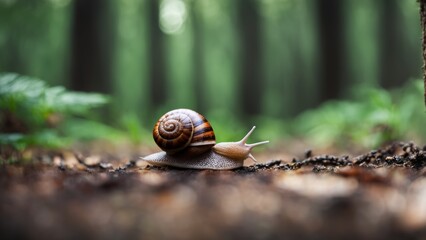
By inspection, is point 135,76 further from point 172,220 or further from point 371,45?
point 172,220

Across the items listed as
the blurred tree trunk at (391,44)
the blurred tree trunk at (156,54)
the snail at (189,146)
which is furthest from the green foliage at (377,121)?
the blurred tree trunk at (156,54)

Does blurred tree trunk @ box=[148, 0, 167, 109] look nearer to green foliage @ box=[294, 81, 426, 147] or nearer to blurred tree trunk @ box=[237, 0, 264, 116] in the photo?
blurred tree trunk @ box=[237, 0, 264, 116]

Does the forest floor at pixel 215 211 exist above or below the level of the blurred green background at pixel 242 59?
below

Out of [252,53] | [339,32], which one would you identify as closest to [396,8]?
[252,53]

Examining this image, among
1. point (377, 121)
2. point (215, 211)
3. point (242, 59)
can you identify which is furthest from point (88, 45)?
point (242, 59)

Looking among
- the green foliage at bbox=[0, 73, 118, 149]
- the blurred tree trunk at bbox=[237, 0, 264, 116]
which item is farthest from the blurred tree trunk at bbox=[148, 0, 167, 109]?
the green foliage at bbox=[0, 73, 118, 149]

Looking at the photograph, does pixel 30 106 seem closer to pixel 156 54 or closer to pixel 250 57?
pixel 250 57

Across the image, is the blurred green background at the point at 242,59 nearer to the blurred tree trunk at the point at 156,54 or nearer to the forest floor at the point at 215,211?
the blurred tree trunk at the point at 156,54
